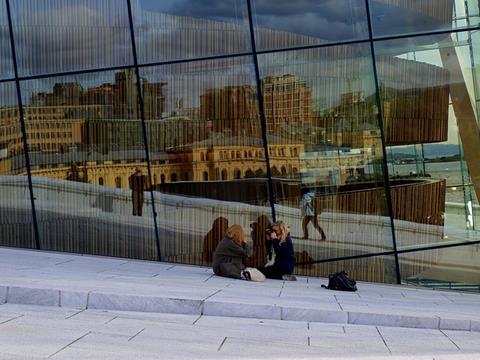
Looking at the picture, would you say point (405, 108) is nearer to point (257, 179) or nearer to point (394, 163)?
point (394, 163)

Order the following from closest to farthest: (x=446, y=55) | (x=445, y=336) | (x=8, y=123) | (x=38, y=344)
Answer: (x=38, y=344)
(x=445, y=336)
(x=446, y=55)
(x=8, y=123)

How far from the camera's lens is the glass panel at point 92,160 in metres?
14.1

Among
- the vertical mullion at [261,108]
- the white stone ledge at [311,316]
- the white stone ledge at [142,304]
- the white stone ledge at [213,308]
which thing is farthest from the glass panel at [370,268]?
the white stone ledge at [142,304]

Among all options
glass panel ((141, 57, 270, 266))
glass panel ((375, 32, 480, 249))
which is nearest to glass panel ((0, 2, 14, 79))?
glass panel ((141, 57, 270, 266))

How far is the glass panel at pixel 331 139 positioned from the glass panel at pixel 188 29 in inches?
32.9

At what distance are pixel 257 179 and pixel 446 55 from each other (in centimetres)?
451

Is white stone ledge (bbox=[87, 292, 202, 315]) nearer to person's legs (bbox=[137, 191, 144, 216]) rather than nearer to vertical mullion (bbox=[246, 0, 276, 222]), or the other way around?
vertical mullion (bbox=[246, 0, 276, 222])

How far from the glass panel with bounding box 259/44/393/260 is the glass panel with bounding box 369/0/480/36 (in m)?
0.66

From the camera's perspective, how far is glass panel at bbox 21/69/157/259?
14.1 metres

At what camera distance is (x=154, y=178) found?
14.1 m

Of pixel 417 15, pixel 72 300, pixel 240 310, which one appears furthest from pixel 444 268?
pixel 72 300

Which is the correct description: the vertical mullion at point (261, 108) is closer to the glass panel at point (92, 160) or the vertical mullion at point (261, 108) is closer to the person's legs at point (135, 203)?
the glass panel at point (92, 160)

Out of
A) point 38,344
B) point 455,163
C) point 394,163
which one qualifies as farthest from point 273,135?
point 38,344

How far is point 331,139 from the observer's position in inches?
539
